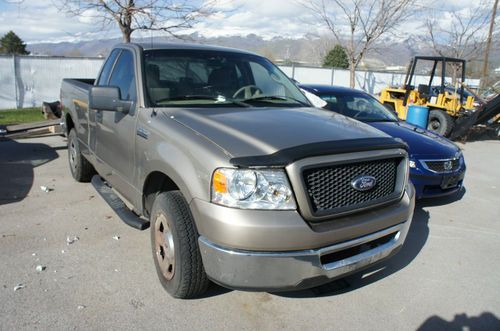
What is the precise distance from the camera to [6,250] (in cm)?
390

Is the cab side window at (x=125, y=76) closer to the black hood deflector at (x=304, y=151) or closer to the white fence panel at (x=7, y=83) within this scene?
the black hood deflector at (x=304, y=151)

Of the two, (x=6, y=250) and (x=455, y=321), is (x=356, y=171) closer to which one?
(x=455, y=321)

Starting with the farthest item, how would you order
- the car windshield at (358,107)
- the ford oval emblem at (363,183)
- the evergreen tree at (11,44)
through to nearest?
1. the evergreen tree at (11,44)
2. the car windshield at (358,107)
3. the ford oval emblem at (363,183)

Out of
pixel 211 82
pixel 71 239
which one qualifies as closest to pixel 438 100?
pixel 211 82

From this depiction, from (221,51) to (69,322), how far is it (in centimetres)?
287

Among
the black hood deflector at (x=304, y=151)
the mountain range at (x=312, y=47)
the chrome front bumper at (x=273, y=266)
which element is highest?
the mountain range at (x=312, y=47)

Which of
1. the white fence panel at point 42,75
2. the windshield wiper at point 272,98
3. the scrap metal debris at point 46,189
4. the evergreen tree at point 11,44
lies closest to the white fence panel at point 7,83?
the white fence panel at point 42,75

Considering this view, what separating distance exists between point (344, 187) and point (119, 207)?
2.37m

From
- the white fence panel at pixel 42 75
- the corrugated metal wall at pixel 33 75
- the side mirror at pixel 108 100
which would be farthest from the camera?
the white fence panel at pixel 42 75

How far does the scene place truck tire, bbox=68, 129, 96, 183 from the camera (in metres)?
5.74

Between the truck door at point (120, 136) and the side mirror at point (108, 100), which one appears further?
the truck door at point (120, 136)

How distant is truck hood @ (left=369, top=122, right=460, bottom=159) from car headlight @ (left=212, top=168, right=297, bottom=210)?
3.52 meters

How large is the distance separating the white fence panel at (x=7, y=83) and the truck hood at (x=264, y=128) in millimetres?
13816

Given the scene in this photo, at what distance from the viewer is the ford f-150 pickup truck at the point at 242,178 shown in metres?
2.54
